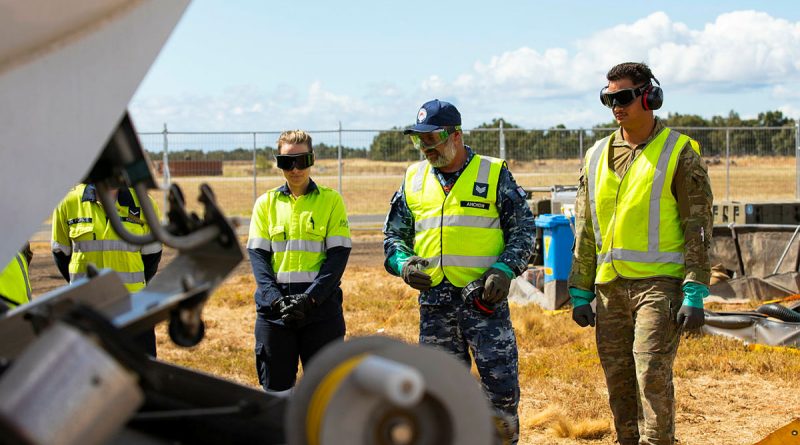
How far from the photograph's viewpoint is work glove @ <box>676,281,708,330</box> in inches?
179

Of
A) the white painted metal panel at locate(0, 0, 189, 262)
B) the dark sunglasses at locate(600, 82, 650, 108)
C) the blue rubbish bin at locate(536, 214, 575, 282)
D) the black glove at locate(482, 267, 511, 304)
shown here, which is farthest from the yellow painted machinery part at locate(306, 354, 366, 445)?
the blue rubbish bin at locate(536, 214, 575, 282)

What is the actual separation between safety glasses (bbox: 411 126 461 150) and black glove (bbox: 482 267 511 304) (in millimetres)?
793

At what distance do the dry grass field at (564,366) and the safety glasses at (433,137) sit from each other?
6.91ft

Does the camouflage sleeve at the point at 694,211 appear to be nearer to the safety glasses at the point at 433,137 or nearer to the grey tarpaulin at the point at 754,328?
the safety glasses at the point at 433,137

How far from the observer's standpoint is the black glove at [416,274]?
15.9ft

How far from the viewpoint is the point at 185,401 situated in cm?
237

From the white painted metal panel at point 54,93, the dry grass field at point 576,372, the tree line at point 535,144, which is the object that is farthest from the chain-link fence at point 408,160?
the white painted metal panel at point 54,93

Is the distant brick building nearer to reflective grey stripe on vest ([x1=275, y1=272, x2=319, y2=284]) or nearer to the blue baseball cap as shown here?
reflective grey stripe on vest ([x1=275, y1=272, x2=319, y2=284])

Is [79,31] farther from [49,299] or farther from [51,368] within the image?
[51,368]

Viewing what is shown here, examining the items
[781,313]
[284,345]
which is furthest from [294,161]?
[781,313]

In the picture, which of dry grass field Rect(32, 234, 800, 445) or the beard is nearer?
the beard

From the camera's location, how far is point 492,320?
4.84 m

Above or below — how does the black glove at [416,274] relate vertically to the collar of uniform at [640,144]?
below

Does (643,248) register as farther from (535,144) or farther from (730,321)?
(535,144)
